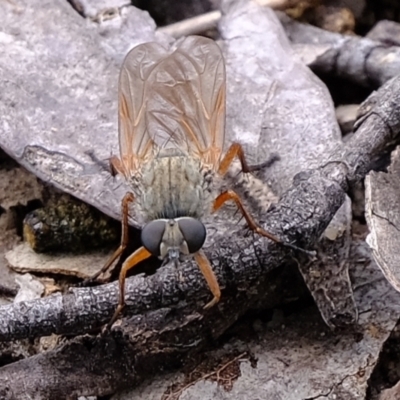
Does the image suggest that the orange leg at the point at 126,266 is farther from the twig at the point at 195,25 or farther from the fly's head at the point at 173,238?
the twig at the point at 195,25

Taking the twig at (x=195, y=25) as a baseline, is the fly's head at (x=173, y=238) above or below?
below

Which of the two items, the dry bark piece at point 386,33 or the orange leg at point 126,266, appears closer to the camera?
the orange leg at point 126,266

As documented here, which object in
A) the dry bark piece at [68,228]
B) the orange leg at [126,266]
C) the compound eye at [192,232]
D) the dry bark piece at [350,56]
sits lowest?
the dry bark piece at [68,228]

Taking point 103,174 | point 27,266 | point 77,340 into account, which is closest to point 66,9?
point 103,174

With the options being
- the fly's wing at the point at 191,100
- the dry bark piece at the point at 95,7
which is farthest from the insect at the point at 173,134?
the dry bark piece at the point at 95,7

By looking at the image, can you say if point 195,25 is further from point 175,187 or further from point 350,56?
point 175,187

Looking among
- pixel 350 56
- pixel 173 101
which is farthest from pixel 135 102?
pixel 350 56

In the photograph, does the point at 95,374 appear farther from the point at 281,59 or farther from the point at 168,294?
the point at 281,59
